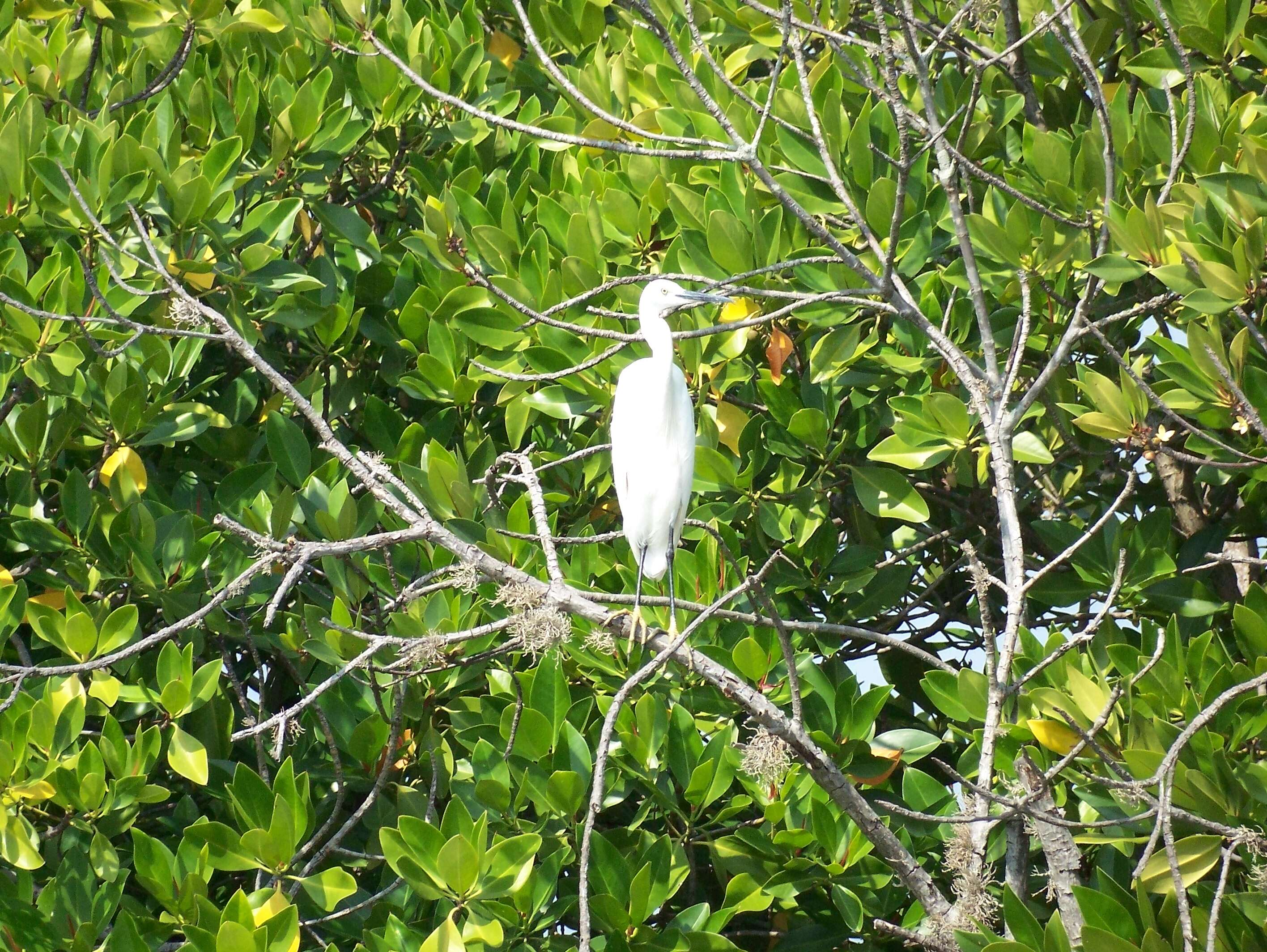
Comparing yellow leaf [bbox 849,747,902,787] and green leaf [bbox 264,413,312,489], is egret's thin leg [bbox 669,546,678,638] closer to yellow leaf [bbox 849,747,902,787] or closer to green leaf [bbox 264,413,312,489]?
yellow leaf [bbox 849,747,902,787]

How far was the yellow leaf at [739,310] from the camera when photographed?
3844 millimetres

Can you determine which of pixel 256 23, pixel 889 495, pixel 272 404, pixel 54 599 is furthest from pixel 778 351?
pixel 54 599

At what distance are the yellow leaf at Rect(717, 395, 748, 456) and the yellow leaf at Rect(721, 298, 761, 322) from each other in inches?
10.3

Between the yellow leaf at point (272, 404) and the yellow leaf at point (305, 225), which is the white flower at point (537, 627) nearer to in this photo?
the yellow leaf at point (272, 404)

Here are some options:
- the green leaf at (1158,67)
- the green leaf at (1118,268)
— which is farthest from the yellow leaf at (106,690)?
the green leaf at (1158,67)

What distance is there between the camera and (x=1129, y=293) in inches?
155

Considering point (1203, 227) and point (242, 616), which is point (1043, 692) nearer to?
point (1203, 227)

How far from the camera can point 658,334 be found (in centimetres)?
372

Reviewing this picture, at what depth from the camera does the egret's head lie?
12.4 ft

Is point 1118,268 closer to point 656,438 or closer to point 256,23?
point 656,438

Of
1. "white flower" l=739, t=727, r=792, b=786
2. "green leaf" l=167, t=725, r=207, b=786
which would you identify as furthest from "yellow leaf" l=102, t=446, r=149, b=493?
"white flower" l=739, t=727, r=792, b=786

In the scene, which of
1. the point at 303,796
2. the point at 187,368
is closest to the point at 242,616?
the point at 303,796

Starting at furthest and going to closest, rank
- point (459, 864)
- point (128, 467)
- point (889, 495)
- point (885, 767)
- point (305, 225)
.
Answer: point (305, 225) < point (128, 467) < point (889, 495) < point (885, 767) < point (459, 864)

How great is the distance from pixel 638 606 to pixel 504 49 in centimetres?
240
